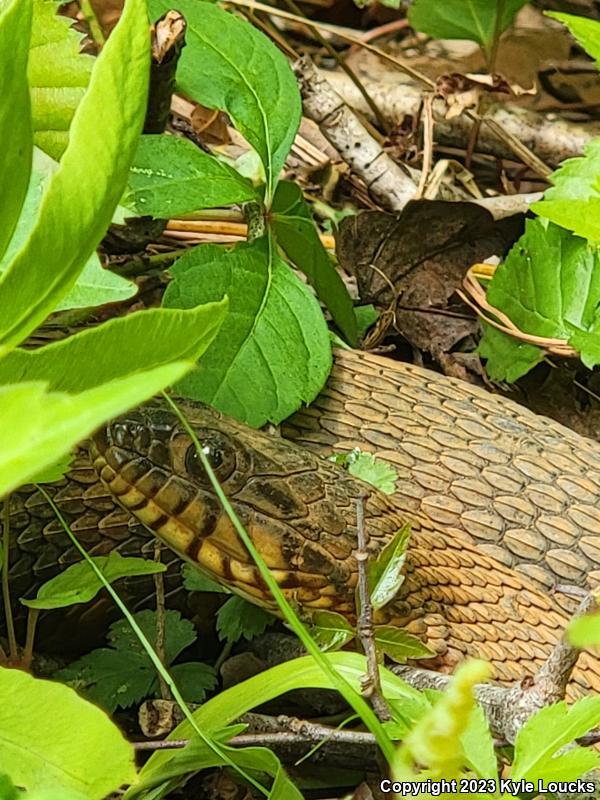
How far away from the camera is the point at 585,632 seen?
32.9 inches

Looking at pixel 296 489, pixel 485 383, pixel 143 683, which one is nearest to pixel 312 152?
pixel 485 383

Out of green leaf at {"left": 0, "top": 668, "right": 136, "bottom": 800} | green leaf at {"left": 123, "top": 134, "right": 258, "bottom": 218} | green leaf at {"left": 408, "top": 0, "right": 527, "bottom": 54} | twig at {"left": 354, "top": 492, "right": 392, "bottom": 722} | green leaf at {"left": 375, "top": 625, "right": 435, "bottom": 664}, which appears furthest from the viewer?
green leaf at {"left": 408, "top": 0, "right": 527, "bottom": 54}

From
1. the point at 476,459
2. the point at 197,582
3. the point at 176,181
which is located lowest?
the point at 197,582

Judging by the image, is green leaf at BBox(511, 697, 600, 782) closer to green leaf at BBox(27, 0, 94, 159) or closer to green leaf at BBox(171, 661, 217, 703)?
green leaf at BBox(171, 661, 217, 703)

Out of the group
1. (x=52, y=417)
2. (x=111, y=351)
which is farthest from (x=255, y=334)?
(x=52, y=417)

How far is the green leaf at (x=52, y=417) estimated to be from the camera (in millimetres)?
825

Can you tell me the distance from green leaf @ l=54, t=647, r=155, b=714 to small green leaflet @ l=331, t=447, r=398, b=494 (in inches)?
29.9

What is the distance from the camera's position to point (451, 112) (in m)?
4.22

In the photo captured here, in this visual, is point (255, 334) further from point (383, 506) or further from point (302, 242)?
point (383, 506)

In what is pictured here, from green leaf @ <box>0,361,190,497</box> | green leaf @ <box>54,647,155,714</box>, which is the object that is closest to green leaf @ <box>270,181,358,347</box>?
A: green leaf @ <box>54,647,155,714</box>

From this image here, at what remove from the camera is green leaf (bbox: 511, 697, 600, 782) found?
56.6 inches

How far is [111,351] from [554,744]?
2.34ft

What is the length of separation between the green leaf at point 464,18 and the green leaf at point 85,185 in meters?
3.09

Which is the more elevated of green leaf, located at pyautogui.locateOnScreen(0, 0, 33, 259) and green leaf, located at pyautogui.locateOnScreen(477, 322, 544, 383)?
green leaf, located at pyautogui.locateOnScreen(0, 0, 33, 259)
